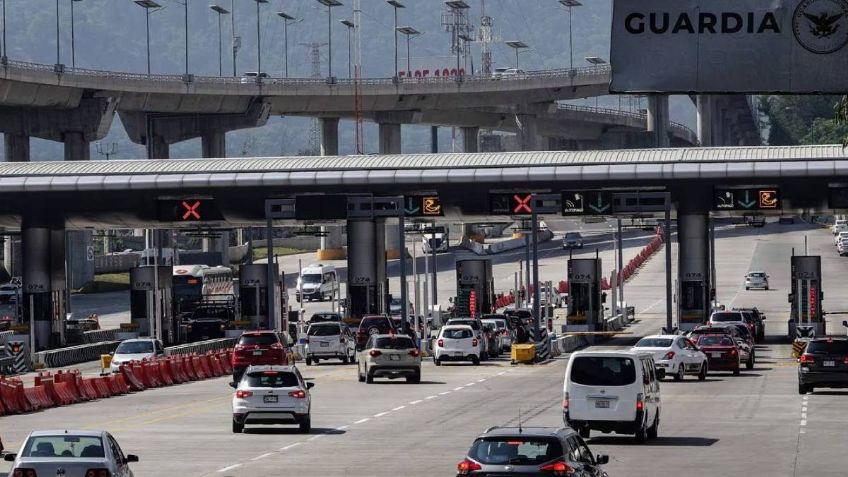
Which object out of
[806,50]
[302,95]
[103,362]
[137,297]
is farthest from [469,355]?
[302,95]

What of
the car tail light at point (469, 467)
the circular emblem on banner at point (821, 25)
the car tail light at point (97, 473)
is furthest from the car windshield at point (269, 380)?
the circular emblem on banner at point (821, 25)

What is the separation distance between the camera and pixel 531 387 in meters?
48.1

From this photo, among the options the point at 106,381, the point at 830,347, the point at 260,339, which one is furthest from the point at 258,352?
the point at 830,347

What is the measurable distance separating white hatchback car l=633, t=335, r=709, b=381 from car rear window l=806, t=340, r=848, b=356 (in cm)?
594

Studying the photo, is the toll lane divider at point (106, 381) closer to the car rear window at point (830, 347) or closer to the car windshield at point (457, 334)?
the car windshield at point (457, 334)

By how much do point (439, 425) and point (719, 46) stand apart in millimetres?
18063

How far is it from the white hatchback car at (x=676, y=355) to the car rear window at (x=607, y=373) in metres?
16.6

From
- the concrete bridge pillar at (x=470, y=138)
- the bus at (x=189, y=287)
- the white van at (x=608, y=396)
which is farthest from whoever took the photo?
the concrete bridge pillar at (x=470, y=138)

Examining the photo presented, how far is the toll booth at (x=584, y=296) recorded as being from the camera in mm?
79938

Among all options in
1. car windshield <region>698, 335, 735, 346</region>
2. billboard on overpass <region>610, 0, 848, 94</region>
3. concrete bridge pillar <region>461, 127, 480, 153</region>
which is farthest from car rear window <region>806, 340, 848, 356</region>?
concrete bridge pillar <region>461, 127, 480, 153</region>

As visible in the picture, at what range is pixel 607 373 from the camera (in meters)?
31.6

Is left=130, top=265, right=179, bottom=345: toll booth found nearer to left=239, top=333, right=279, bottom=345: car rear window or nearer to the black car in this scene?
left=239, top=333, right=279, bottom=345: car rear window

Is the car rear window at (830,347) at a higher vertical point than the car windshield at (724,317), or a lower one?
higher

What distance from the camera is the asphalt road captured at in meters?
27.8
